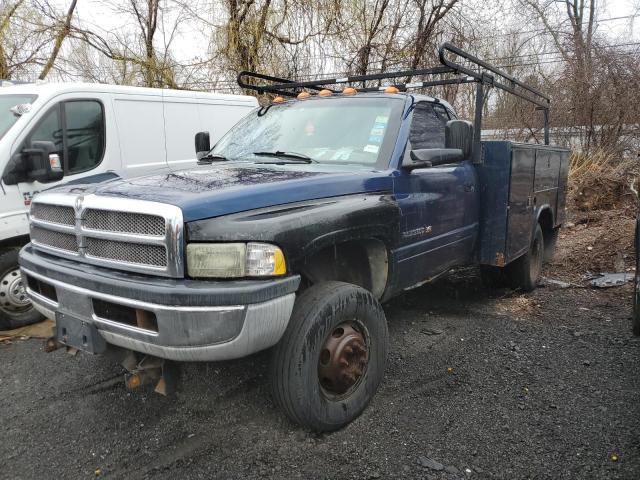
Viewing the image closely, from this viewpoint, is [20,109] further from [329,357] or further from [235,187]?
[329,357]

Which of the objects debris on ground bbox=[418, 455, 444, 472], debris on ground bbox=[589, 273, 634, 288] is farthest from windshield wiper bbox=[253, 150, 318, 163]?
debris on ground bbox=[589, 273, 634, 288]

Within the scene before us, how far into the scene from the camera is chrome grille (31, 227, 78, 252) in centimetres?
286

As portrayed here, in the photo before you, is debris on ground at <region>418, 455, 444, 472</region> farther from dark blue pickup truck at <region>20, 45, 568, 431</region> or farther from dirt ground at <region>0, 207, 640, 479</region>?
dark blue pickup truck at <region>20, 45, 568, 431</region>

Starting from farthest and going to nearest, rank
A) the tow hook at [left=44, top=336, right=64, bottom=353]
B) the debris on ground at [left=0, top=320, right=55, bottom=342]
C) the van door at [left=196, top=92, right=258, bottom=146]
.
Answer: the van door at [left=196, top=92, right=258, bottom=146]
the debris on ground at [left=0, top=320, right=55, bottom=342]
the tow hook at [left=44, top=336, right=64, bottom=353]

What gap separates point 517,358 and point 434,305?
1.42 metres

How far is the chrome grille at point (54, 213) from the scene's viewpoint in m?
2.86

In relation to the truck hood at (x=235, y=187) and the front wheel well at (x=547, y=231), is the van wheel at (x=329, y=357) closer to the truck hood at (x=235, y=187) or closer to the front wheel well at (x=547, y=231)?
the truck hood at (x=235, y=187)

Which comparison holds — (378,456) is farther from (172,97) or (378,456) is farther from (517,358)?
(172,97)

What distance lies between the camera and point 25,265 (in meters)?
3.08

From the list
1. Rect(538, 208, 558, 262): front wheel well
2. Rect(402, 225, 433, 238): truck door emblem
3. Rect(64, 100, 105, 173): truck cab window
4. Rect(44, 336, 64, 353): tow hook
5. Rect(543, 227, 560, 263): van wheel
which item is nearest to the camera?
Rect(44, 336, 64, 353): tow hook

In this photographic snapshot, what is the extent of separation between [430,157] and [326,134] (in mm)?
764

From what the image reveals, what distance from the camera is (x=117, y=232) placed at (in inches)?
102

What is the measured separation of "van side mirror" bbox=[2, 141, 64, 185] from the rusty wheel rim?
3165 mm

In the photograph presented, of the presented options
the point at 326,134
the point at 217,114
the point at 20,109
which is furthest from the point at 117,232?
the point at 217,114
